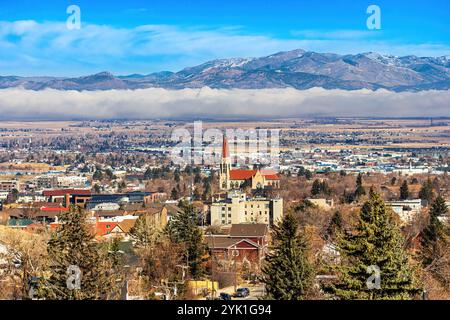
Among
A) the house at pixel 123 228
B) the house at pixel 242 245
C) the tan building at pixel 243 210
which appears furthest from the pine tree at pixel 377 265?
the tan building at pixel 243 210

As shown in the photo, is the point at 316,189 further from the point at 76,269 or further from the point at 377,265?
the point at 377,265

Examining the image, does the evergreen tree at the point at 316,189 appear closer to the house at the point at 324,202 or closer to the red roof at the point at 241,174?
the house at the point at 324,202

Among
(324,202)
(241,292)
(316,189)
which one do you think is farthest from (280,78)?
(241,292)

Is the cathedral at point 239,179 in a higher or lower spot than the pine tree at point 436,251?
lower

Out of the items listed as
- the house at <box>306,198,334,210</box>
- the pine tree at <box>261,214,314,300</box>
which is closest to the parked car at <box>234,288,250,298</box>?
the pine tree at <box>261,214,314,300</box>

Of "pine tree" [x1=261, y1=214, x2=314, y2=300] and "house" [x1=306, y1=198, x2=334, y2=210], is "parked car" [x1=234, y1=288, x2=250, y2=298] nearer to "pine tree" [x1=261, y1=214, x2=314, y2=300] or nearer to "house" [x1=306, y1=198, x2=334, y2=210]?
"pine tree" [x1=261, y1=214, x2=314, y2=300]
